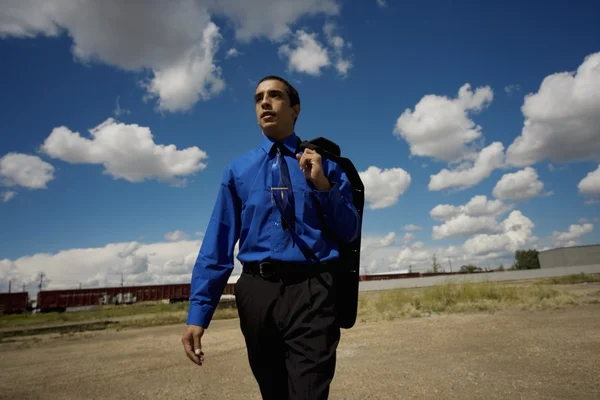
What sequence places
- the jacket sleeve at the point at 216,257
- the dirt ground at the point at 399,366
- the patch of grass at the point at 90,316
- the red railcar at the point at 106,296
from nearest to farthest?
1. the jacket sleeve at the point at 216,257
2. the dirt ground at the point at 399,366
3. the patch of grass at the point at 90,316
4. the red railcar at the point at 106,296

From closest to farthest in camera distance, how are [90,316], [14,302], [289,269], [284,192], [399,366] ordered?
[289,269] < [284,192] < [399,366] < [90,316] < [14,302]

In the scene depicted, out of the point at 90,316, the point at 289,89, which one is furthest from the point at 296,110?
the point at 90,316

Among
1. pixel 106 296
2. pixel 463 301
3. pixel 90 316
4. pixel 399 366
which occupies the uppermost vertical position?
pixel 399 366

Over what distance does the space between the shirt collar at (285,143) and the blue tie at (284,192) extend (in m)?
0.15

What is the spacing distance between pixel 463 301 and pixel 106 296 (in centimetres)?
3382

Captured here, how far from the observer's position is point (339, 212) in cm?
167

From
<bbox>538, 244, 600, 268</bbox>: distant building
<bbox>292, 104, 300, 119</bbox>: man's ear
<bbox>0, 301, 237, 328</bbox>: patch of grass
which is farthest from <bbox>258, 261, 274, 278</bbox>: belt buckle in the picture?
<bbox>538, 244, 600, 268</bbox>: distant building

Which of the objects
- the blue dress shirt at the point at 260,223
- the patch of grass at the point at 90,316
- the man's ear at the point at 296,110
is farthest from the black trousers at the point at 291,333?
the patch of grass at the point at 90,316

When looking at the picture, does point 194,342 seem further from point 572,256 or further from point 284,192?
point 572,256

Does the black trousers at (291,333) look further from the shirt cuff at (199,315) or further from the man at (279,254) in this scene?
the shirt cuff at (199,315)

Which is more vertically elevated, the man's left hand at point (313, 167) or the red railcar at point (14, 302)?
the man's left hand at point (313, 167)

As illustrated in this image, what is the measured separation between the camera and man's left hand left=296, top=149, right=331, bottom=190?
1633mm

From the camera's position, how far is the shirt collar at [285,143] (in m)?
1.97

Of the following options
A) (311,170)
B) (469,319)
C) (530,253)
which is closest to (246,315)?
(311,170)
